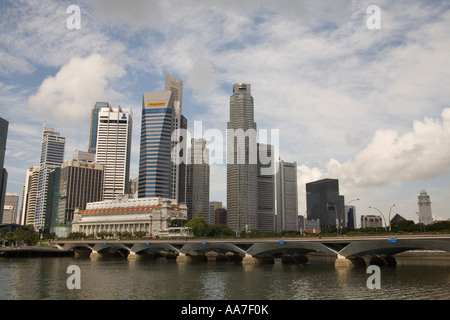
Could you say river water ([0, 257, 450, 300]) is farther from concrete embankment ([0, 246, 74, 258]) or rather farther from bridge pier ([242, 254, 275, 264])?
concrete embankment ([0, 246, 74, 258])

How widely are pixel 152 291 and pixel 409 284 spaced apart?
39759 millimetres

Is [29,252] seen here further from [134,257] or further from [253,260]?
[253,260]

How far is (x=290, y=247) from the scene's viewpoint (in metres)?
100

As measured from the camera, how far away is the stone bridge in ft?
267

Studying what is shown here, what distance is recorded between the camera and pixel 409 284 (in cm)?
6106

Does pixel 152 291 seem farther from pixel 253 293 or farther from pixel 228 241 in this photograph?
pixel 228 241

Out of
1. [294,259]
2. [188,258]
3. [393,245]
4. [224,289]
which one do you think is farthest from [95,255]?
[393,245]

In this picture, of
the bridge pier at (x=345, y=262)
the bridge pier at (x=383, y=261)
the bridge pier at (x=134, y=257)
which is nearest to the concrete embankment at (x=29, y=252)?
the bridge pier at (x=134, y=257)

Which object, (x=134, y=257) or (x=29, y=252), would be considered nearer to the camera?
(x=134, y=257)

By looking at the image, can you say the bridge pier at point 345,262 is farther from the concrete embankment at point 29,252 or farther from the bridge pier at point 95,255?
the concrete embankment at point 29,252

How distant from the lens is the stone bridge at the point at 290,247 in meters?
81.4

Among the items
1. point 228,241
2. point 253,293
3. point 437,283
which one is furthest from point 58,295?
point 228,241

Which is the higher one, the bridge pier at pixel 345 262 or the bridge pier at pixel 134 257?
the bridge pier at pixel 345 262
